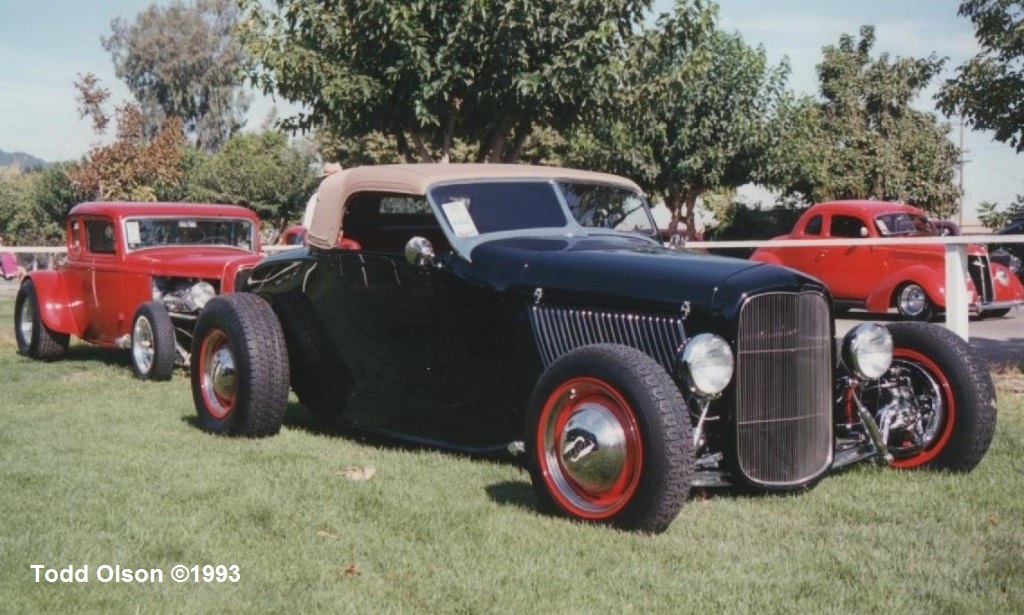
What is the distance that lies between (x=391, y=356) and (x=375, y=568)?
7.41ft

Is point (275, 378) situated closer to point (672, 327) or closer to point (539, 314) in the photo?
point (539, 314)

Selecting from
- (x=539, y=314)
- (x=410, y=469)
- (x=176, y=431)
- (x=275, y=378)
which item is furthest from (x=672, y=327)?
(x=176, y=431)

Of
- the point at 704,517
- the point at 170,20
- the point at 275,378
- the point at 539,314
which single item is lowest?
the point at 704,517

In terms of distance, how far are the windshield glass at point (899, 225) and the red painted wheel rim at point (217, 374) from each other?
11.3 m

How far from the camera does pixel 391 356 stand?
248 inches

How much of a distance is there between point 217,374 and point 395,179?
1712mm

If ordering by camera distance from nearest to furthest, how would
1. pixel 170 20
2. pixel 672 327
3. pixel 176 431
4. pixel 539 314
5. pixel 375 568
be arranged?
pixel 375 568 < pixel 672 327 < pixel 539 314 < pixel 176 431 < pixel 170 20

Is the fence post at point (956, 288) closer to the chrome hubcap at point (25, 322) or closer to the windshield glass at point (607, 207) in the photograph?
the windshield glass at point (607, 207)

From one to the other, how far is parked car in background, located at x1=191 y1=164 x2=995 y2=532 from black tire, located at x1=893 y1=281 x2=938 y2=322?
932cm

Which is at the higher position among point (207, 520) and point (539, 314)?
point (539, 314)

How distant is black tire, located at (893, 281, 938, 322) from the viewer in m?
15.0

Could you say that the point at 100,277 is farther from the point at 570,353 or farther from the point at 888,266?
the point at 888,266

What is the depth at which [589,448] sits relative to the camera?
4.68 m

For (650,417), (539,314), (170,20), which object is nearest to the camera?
(650,417)
